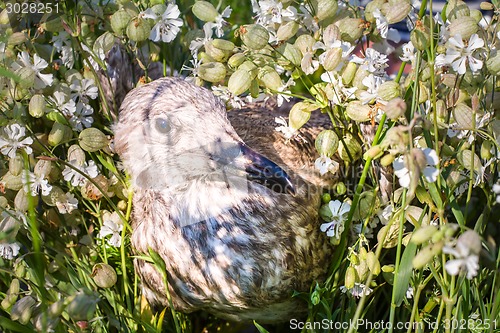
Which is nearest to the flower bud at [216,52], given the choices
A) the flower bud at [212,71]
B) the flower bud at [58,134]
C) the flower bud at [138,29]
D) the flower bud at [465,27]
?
the flower bud at [212,71]

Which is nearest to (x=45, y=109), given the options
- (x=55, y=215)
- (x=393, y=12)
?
(x=55, y=215)

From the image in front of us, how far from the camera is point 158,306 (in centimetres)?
150

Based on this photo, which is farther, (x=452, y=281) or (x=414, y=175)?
(x=452, y=281)

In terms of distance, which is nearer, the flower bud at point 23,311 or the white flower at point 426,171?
the white flower at point 426,171

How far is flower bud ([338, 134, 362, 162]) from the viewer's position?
1.35m

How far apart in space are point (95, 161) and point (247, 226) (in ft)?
1.38

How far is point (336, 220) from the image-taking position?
1.32 m

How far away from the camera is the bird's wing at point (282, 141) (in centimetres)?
147

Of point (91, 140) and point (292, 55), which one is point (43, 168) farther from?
point (292, 55)

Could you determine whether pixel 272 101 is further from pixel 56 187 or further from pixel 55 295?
pixel 55 295

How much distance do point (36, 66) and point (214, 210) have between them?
1.46 feet

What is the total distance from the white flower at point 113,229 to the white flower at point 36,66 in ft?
1.02

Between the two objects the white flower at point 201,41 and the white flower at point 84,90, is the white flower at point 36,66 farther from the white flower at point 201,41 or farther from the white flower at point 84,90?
the white flower at point 201,41

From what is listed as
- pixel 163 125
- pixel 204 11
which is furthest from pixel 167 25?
pixel 163 125
